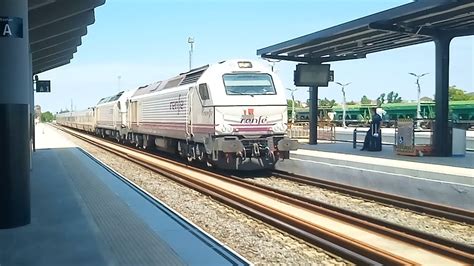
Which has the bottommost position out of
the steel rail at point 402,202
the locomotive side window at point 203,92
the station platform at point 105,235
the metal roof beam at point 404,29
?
the steel rail at point 402,202

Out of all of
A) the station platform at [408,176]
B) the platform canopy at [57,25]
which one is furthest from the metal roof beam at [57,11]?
the station platform at [408,176]

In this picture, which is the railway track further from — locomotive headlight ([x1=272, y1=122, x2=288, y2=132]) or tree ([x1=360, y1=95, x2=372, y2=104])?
tree ([x1=360, y1=95, x2=372, y2=104])

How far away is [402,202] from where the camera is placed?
10859 mm

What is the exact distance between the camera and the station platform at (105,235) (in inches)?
232

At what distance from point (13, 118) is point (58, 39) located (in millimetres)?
16692

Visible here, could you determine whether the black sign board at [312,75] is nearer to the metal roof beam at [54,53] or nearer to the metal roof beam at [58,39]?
the metal roof beam at [58,39]

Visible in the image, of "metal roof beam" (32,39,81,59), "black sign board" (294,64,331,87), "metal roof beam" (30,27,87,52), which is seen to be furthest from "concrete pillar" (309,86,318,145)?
"metal roof beam" (32,39,81,59)

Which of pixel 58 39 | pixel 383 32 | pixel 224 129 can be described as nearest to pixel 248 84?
pixel 224 129

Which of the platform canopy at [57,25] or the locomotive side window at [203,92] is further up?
the platform canopy at [57,25]

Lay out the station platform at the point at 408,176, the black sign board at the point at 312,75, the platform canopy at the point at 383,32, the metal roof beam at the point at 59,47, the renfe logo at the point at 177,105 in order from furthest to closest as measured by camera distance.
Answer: the metal roof beam at the point at 59,47, the black sign board at the point at 312,75, the renfe logo at the point at 177,105, the platform canopy at the point at 383,32, the station platform at the point at 408,176

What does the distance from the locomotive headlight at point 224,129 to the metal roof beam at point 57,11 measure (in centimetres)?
614

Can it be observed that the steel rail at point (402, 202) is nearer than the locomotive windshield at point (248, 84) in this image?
Yes

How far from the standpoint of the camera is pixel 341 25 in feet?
57.3

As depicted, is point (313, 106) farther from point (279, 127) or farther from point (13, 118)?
point (13, 118)
